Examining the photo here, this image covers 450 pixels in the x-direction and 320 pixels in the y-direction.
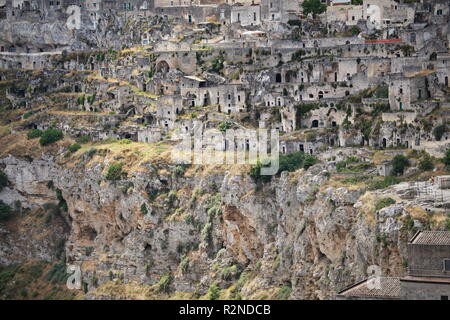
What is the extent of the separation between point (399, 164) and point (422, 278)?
21708mm

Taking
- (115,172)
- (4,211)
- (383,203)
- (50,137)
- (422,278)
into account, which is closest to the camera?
(422,278)

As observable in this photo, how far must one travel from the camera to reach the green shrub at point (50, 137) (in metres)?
93.7

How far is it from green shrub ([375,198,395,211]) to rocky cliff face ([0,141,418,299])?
450mm

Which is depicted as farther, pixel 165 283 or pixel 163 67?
pixel 163 67

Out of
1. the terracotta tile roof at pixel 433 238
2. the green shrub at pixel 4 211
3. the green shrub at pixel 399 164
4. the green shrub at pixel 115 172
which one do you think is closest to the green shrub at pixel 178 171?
the green shrub at pixel 115 172

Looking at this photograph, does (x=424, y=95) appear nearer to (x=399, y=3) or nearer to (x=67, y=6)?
(x=399, y=3)

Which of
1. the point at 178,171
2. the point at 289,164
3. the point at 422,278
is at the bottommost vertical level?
the point at 178,171

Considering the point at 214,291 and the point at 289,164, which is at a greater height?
the point at 289,164

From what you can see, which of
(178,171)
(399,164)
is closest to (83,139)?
(178,171)

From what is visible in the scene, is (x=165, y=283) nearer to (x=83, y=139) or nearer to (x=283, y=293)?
(x=283, y=293)

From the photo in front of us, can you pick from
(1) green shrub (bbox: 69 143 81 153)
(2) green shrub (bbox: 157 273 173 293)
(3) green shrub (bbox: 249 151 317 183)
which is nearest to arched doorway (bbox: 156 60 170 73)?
(1) green shrub (bbox: 69 143 81 153)

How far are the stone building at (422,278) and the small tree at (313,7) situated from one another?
46.8 meters

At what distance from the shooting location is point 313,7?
94.2m
